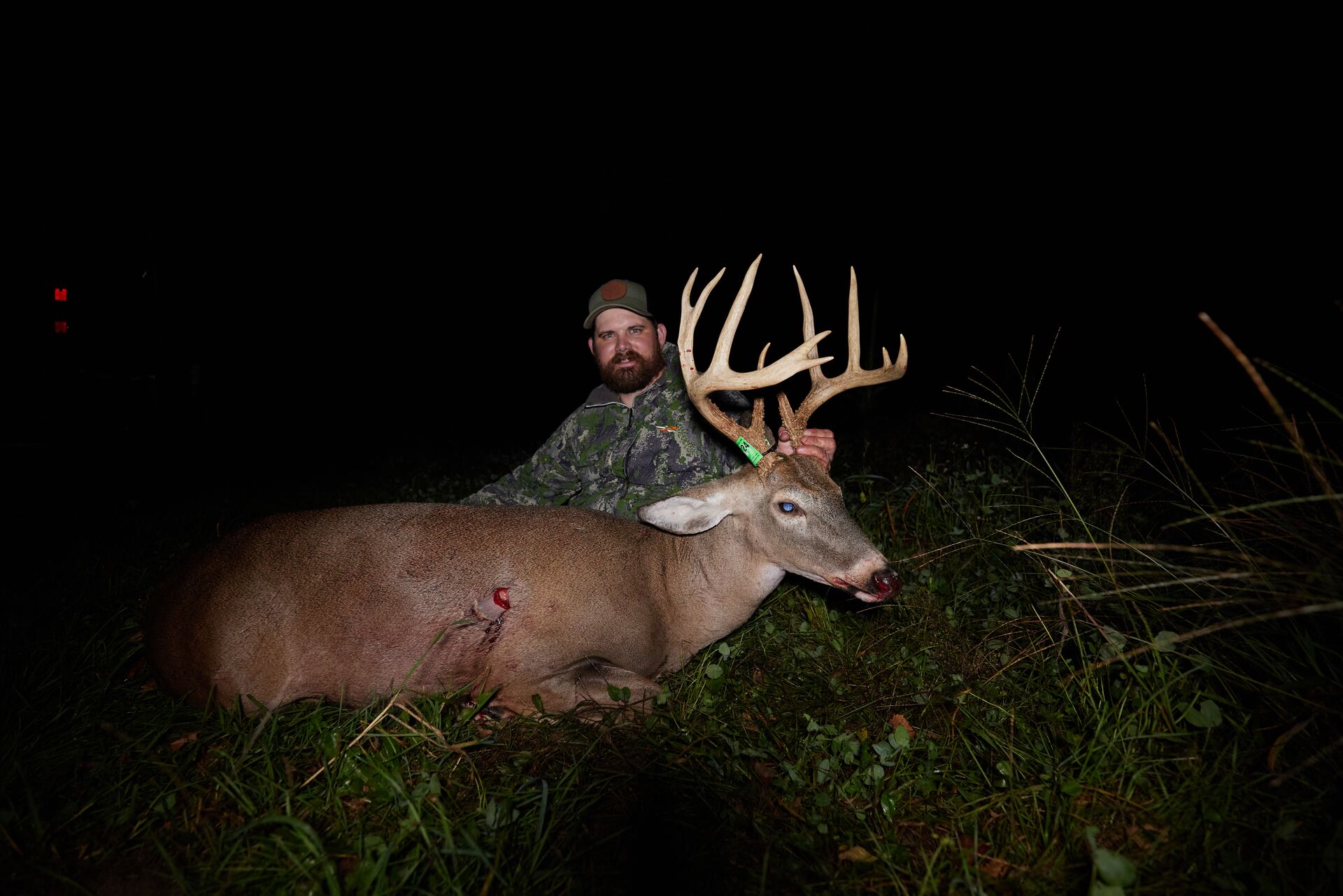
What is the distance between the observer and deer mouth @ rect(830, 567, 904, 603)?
2.74 m

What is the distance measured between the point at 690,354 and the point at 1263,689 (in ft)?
7.99

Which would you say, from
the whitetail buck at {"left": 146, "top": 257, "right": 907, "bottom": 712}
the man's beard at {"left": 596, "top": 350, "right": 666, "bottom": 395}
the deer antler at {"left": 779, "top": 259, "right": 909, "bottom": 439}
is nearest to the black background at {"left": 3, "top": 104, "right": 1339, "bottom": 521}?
the deer antler at {"left": 779, "top": 259, "right": 909, "bottom": 439}

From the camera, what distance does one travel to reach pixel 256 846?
1983mm

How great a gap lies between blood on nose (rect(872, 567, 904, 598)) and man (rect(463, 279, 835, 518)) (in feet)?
5.56

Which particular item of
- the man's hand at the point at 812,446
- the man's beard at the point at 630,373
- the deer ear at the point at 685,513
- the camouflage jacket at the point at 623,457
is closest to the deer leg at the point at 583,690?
the deer ear at the point at 685,513

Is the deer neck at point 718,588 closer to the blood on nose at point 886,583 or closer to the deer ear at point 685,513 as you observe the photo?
the deer ear at point 685,513

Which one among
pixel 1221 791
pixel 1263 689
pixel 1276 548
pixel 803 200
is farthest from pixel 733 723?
pixel 803 200

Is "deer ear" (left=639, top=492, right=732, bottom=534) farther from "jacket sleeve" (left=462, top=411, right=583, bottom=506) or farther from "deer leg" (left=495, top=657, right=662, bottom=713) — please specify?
"jacket sleeve" (left=462, top=411, right=583, bottom=506)

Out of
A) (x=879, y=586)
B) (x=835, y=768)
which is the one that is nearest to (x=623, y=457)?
(x=879, y=586)

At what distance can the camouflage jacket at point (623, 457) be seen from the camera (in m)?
4.44

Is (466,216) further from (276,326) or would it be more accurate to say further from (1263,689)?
(1263,689)

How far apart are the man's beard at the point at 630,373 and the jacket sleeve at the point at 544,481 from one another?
1.48ft

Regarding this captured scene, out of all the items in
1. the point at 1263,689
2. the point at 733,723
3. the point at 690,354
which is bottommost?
the point at 733,723

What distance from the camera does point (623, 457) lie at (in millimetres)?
4723
